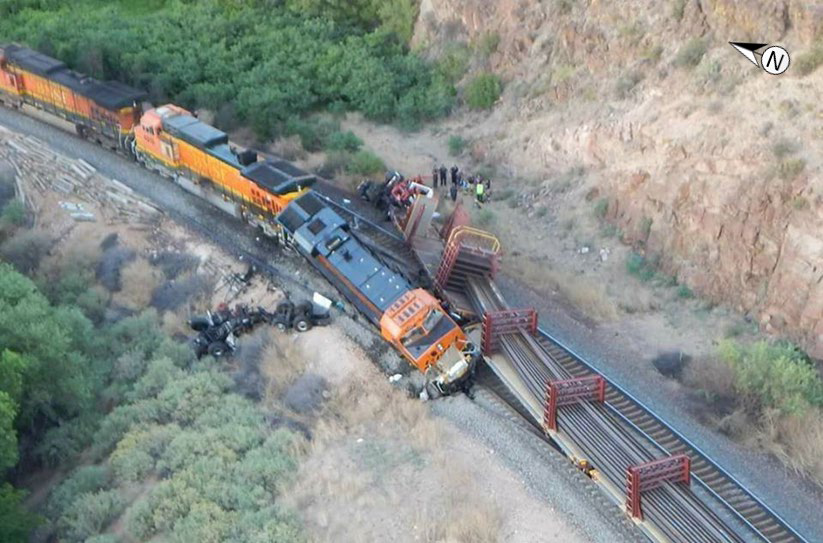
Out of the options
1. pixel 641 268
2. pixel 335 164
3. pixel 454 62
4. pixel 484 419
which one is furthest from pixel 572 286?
pixel 454 62

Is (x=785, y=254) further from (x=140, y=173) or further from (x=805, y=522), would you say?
(x=140, y=173)

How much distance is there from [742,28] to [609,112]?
440 cm

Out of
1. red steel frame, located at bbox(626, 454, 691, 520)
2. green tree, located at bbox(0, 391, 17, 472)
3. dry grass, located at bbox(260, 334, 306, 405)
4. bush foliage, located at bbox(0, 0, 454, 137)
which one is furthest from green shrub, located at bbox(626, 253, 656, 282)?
green tree, located at bbox(0, 391, 17, 472)

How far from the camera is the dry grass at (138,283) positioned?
25.8 meters

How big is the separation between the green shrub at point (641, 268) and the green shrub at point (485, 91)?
9.63m

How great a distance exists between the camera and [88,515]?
18.4m

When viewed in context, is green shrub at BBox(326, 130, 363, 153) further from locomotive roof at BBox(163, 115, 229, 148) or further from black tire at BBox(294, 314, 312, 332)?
black tire at BBox(294, 314, 312, 332)

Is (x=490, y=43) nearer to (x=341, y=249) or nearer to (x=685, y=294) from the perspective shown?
(x=685, y=294)

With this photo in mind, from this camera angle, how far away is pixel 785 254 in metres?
23.6

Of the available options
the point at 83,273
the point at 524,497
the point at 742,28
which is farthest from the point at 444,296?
the point at 742,28

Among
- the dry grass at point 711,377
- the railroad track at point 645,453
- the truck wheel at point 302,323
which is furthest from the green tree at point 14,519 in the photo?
the dry grass at point 711,377

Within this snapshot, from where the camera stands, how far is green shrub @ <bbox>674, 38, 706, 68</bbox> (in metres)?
28.2

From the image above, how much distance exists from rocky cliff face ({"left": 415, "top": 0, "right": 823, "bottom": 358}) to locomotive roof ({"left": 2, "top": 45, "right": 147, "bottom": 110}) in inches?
458

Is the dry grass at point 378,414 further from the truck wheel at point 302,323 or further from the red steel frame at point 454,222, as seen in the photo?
the red steel frame at point 454,222
